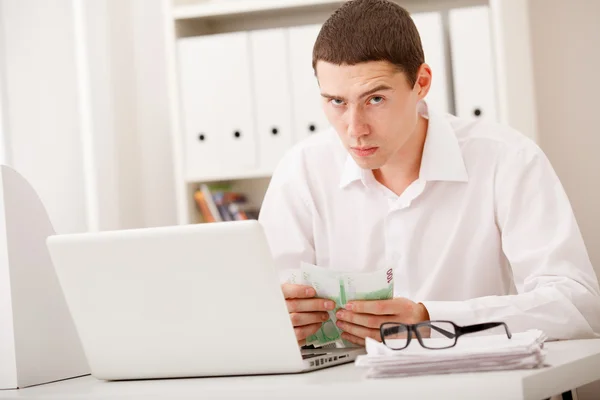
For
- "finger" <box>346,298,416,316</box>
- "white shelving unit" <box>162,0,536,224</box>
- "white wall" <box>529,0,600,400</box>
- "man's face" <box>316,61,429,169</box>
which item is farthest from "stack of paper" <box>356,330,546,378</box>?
"white wall" <box>529,0,600,400</box>

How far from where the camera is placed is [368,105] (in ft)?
6.05

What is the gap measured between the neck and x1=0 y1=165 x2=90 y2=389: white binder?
79 centimetres

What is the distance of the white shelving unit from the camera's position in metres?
2.70

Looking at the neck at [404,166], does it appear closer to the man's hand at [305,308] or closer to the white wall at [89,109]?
the man's hand at [305,308]

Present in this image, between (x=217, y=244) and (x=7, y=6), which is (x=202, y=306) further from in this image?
Answer: (x=7, y=6)

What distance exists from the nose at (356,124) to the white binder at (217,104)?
1133 mm

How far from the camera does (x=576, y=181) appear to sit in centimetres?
298

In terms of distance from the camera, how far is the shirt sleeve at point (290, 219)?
2043mm

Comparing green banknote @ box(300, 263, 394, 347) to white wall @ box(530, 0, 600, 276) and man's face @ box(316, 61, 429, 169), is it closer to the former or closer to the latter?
man's face @ box(316, 61, 429, 169)

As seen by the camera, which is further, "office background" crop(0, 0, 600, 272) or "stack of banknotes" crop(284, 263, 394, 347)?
"office background" crop(0, 0, 600, 272)

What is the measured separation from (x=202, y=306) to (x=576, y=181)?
1.98 metres

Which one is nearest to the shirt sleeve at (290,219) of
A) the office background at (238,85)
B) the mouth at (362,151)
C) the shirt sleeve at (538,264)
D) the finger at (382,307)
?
the mouth at (362,151)

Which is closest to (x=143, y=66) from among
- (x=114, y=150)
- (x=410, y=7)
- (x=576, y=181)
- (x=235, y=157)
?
(x=114, y=150)

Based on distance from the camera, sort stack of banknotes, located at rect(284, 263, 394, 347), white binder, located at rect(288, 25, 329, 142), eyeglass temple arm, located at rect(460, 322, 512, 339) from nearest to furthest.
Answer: eyeglass temple arm, located at rect(460, 322, 512, 339) < stack of banknotes, located at rect(284, 263, 394, 347) < white binder, located at rect(288, 25, 329, 142)
